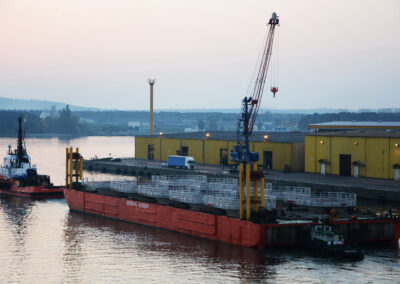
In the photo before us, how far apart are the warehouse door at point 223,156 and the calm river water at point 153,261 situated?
3627 centimetres

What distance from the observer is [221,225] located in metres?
39.6

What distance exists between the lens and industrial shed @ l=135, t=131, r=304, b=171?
75000mm

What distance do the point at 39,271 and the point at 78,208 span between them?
18.6m

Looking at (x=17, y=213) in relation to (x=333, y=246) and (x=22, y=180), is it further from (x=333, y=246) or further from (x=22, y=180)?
(x=333, y=246)

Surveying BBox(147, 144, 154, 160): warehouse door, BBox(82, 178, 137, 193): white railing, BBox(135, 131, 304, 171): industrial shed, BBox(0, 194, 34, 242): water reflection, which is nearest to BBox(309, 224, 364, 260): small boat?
BBox(0, 194, 34, 242): water reflection

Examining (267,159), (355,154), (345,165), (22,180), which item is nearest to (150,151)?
(267,159)

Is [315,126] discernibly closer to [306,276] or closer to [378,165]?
[378,165]

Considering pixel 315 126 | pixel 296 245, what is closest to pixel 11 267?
pixel 296 245

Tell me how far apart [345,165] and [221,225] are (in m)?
31.1

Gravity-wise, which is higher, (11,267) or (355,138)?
(355,138)

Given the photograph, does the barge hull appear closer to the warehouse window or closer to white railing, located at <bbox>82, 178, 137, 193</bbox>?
white railing, located at <bbox>82, 178, 137, 193</bbox>

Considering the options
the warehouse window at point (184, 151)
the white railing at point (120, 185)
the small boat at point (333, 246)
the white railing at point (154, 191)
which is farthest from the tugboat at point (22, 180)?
the small boat at point (333, 246)

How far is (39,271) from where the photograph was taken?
35.7 metres

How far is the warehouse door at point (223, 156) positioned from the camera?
82.1 meters
